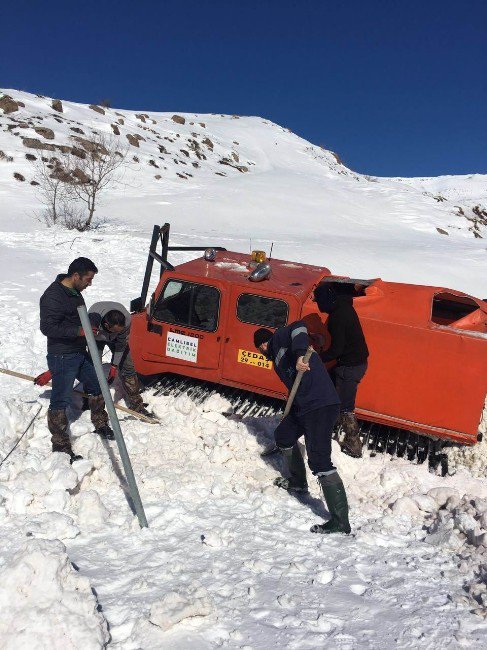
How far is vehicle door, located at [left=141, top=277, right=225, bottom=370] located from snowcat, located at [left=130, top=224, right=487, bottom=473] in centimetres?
1

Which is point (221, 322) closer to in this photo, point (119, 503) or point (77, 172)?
point (119, 503)

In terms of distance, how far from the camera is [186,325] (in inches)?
230

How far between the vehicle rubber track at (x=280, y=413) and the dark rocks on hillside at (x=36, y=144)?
24354 mm

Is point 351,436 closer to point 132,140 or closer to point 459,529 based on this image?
point 459,529

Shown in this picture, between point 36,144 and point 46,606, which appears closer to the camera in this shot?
point 46,606

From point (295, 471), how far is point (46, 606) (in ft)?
7.99

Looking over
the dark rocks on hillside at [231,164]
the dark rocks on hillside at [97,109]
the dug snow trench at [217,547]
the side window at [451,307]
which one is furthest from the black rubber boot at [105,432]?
the dark rocks on hillside at [97,109]

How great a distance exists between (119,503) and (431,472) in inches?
121

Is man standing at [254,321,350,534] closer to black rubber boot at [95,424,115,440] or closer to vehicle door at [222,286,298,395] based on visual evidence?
vehicle door at [222,286,298,395]

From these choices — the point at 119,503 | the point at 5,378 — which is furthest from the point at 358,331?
the point at 5,378

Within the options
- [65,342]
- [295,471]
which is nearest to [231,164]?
[65,342]

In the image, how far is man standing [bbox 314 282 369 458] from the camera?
15.7 feet

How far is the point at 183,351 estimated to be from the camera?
232 inches

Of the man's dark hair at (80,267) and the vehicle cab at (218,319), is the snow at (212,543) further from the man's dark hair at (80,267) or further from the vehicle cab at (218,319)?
the man's dark hair at (80,267)
